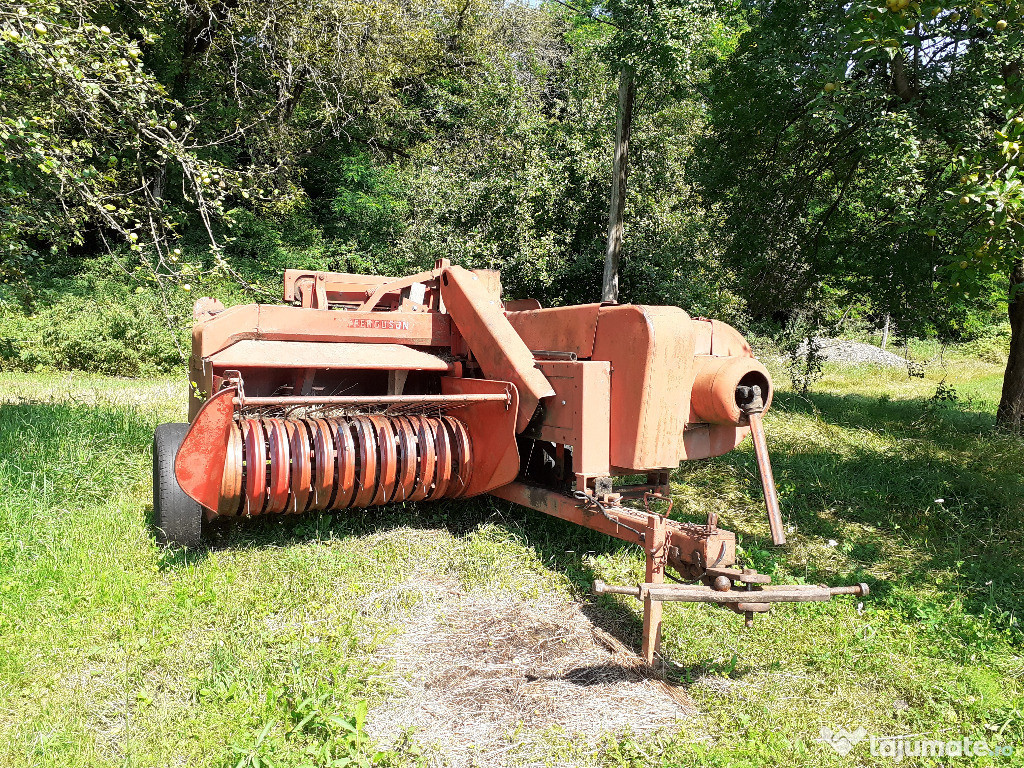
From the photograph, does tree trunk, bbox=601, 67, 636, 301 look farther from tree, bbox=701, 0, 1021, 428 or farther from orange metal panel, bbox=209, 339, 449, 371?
orange metal panel, bbox=209, 339, 449, 371

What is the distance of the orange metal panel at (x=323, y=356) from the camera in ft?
14.1

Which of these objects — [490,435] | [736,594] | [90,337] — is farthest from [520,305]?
[90,337]

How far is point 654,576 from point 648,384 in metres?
0.99

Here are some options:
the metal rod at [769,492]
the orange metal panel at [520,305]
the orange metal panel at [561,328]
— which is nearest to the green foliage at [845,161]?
the orange metal panel at [520,305]

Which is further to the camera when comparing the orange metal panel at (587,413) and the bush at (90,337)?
the bush at (90,337)

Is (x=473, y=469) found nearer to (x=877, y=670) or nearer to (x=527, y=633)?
(x=527, y=633)

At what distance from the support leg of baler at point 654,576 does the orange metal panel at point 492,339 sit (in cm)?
103

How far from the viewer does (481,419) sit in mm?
4609

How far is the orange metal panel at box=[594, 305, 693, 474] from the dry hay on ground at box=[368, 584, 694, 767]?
37.9 inches

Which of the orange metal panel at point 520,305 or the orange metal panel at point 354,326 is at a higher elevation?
the orange metal panel at point 520,305

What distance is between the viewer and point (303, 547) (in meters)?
4.42

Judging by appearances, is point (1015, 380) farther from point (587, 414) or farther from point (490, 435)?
point (490, 435)

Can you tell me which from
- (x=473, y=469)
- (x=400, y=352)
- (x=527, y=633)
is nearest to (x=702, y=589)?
(x=527, y=633)

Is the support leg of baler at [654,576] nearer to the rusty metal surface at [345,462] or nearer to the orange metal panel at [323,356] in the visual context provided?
the rusty metal surface at [345,462]
